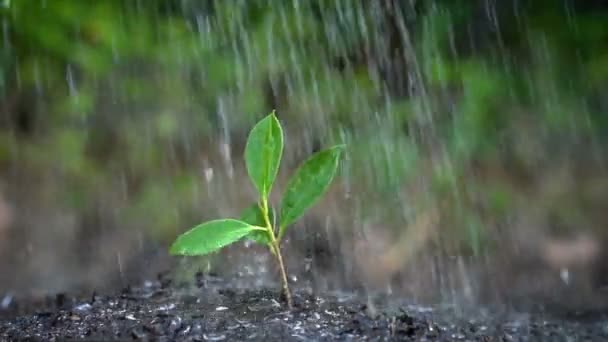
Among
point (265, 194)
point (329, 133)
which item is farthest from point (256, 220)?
point (329, 133)

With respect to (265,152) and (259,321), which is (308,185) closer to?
(265,152)

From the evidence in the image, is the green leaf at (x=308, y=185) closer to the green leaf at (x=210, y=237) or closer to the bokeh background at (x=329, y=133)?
the green leaf at (x=210, y=237)

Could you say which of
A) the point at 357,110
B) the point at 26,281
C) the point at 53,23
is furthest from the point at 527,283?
the point at 53,23

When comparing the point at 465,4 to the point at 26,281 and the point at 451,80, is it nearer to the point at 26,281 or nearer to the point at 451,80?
the point at 451,80

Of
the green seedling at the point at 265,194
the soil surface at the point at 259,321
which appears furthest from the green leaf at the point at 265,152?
the soil surface at the point at 259,321

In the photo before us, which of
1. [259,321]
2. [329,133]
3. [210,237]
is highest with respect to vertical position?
[329,133]
